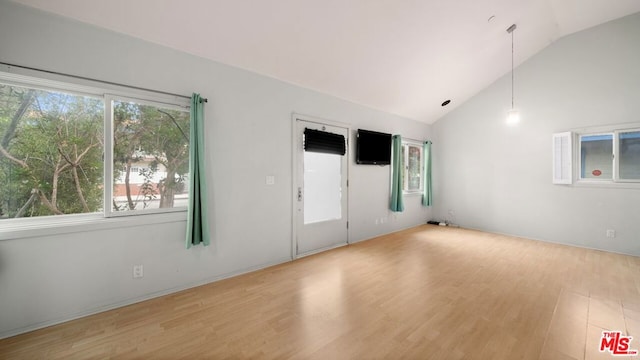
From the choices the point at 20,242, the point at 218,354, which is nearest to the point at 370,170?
the point at 218,354

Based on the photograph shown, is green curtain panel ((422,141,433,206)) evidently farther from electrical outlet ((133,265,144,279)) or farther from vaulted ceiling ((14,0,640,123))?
electrical outlet ((133,265,144,279))

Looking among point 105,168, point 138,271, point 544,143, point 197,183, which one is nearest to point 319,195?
point 197,183

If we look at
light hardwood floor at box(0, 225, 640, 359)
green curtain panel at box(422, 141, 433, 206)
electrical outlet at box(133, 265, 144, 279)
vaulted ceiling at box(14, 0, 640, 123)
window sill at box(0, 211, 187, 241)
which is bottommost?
light hardwood floor at box(0, 225, 640, 359)

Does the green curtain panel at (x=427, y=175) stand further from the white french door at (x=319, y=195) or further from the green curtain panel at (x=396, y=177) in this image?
the white french door at (x=319, y=195)

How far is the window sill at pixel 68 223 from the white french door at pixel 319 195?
1.83 m

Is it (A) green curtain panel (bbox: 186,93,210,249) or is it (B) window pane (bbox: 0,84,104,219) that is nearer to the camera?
(B) window pane (bbox: 0,84,104,219)

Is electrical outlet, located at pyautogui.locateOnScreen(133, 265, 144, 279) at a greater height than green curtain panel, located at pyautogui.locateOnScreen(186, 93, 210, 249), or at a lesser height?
lesser

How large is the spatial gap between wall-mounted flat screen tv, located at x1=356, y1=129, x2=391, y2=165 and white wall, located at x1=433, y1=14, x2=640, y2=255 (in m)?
2.21

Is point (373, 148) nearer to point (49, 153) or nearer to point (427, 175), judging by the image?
point (427, 175)

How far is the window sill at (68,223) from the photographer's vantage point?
2064 millimetres

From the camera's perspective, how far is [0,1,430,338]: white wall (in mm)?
2082

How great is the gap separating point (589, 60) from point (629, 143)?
5.32 feet

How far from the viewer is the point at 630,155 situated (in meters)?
4.20

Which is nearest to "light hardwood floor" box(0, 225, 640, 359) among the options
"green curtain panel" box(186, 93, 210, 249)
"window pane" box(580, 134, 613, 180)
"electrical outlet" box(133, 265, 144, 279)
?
"electrical outlet" box(133, 265, 144, 279)
